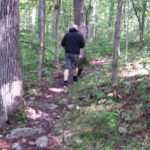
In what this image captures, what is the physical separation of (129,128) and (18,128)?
7.58ft

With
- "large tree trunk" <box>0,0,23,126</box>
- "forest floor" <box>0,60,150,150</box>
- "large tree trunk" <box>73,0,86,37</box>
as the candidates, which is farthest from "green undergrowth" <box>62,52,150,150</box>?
"large tree trunk" <box>73,0,86,37</box>

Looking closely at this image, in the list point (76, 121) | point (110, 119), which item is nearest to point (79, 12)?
point (76, 121)

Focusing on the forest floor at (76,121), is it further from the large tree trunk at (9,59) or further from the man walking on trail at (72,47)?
the man walking on trail at (72,47)

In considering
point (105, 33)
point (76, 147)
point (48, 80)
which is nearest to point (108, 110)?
point (76, 147)

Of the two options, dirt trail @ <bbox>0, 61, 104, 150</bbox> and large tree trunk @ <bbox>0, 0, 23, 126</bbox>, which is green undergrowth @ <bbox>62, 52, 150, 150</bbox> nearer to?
dirt trail @ <bbox>0, 61, 104, 150</bbox>

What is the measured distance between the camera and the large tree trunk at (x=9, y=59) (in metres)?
7.02

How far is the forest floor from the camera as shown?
5.97 metres

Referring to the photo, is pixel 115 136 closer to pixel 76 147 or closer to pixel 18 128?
pixel 76 147

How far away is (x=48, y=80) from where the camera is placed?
11.3 m

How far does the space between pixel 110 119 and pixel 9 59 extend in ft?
8.52

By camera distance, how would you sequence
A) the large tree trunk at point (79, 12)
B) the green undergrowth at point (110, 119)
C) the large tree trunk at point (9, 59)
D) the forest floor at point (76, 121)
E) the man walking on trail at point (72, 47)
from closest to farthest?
the green undergrowth at point (110, 119) < the forest floor at point (76, 121) < the large tree trunk at point (9, 59) < the man walking on trail at point (72, 47) < the large tree trunk at point (79, 12)

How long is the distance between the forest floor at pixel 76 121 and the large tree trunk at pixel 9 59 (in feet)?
1.13

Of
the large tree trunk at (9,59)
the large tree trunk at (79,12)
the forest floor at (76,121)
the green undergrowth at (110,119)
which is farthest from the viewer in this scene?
the large tree trunk at (79,12)

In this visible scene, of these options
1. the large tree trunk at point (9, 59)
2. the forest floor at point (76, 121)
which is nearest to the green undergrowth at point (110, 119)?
the forest floor at point (76, 121)
